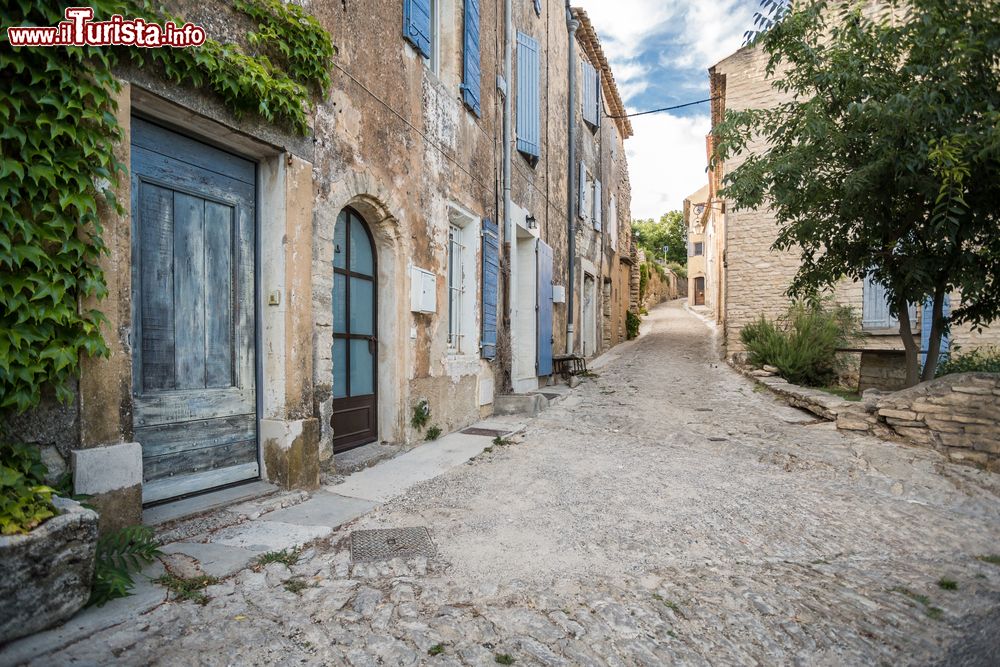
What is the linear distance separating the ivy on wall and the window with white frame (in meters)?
3.80

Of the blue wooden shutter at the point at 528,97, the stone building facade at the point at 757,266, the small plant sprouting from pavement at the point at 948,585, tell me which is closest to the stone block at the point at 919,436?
the small plant sprouting from pavement at the point at 948,585

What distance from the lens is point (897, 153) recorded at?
5.08 metres

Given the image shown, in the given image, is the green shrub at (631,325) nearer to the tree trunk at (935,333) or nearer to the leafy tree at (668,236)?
the tree trunk at (935,333)

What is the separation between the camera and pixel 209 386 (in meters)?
3.38

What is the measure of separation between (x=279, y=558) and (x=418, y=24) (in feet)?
15.6

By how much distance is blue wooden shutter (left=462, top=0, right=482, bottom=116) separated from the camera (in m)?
6.15

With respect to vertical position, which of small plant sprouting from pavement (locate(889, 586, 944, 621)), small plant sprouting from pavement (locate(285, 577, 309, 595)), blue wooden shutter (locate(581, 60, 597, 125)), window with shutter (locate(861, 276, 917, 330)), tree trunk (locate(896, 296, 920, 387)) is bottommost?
small plant sprouting from pavement (locate(889, 586, 944, 621))

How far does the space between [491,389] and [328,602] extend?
4.86 meters

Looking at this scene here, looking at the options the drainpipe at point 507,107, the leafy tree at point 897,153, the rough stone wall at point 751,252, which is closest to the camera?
the leafy tree at point 897,153

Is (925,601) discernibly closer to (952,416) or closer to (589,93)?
(952,416)

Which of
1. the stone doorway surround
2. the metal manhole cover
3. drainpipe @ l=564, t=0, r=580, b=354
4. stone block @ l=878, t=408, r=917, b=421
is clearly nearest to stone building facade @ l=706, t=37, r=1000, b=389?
drainpipe @ l=564, t=0, r=580, b=354

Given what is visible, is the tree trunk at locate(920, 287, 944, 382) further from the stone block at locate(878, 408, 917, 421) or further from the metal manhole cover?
the metal manhole cover

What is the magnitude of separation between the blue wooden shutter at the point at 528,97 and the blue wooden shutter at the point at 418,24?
2.90 metres

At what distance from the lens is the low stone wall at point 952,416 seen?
191 inches
